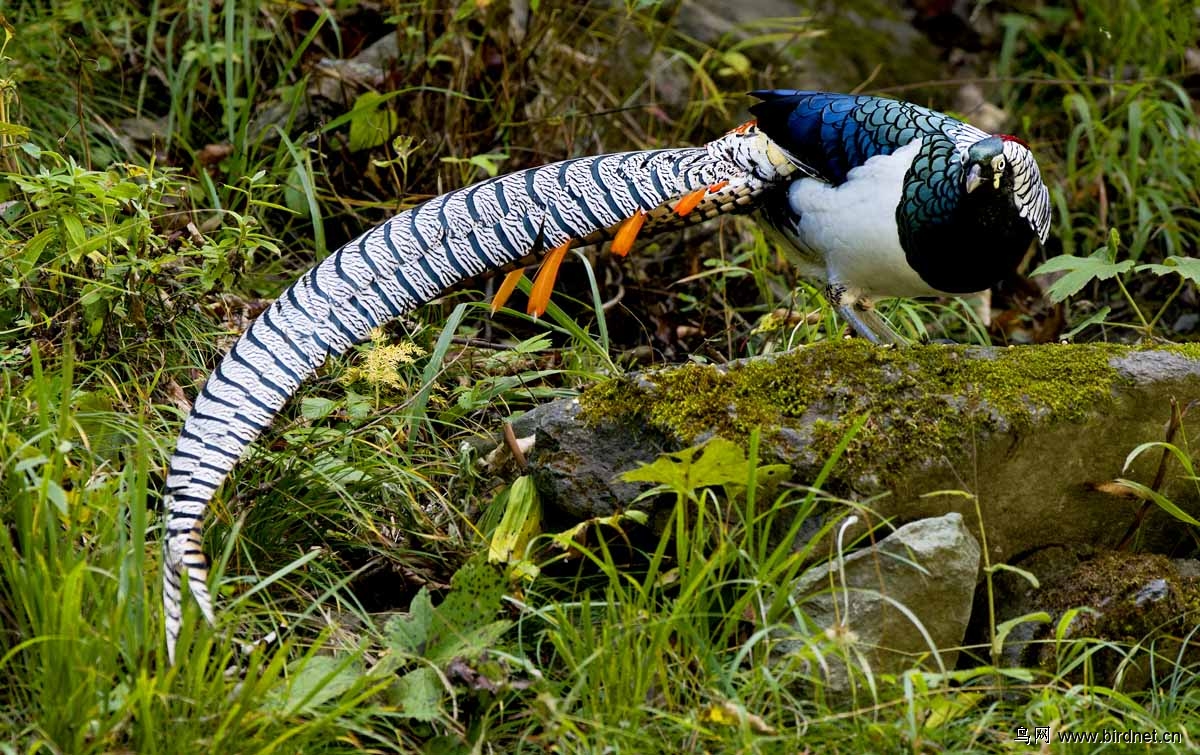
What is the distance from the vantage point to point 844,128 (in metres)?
3.63

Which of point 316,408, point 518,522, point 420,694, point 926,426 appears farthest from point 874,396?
point 316,408

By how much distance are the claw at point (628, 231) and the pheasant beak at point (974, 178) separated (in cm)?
86

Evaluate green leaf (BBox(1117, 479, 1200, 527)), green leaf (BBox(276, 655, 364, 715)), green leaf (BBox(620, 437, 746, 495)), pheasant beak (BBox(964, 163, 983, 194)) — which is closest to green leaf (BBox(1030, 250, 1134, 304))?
pheasant beak (BBox(964, 163, 983, 194))

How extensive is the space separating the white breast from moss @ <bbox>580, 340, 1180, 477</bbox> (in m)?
0.29

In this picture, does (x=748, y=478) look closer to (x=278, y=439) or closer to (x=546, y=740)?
(x=546, y=740)

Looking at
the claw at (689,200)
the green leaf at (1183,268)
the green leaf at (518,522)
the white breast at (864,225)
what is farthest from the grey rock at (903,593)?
the claw at (689,200)

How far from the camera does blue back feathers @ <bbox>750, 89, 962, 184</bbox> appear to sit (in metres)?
3.57

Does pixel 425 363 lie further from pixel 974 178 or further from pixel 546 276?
pixel 974 178

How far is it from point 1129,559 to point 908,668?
2.28 ft

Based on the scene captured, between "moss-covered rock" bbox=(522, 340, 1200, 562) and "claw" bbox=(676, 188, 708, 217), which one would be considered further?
"claw" bbox=(676, 188, 708, 217)

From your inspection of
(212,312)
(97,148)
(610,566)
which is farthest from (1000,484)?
(97,148)

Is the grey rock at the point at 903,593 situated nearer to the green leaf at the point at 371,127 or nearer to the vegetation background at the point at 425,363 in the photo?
the vegetation background at the point at 425,363

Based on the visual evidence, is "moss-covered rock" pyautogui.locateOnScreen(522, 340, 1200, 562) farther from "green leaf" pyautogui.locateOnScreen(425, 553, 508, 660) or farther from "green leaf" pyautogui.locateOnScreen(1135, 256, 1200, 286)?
"green leaf" pyautogui.locateOnScreen(425, 553, 508, 660)

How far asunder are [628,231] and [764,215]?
0.48 meters
